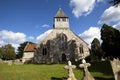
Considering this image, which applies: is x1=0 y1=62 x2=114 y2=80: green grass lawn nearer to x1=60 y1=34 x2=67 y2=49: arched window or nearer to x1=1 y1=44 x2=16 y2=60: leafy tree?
x1=60 y1=34 x2=67 y2=49: arched window

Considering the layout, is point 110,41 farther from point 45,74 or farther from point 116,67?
point 116,67

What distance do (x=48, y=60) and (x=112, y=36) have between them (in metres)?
21.3

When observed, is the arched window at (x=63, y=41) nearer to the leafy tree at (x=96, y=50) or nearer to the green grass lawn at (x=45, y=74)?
the leafy tree at (x=96, y=50)

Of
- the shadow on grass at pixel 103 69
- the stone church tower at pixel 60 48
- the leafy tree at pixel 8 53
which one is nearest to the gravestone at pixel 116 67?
the shadow on grass at pixel 103 69

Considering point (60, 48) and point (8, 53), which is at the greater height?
point (8, 53)

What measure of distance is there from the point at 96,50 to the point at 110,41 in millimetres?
13760

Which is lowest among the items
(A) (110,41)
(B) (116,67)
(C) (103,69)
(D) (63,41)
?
(C) (103,69)

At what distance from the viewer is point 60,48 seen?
185 ft

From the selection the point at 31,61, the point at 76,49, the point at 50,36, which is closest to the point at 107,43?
the point at 76,49

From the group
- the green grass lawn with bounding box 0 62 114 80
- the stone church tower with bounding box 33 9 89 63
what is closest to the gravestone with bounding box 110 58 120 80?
the green grass lawn with bounding box 0 62 114 80

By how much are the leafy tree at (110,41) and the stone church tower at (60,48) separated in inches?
549

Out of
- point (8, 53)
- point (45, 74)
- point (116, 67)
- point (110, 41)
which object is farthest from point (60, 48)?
point (8, 53)

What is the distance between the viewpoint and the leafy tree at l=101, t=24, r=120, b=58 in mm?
38625

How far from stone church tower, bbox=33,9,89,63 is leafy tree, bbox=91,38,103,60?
2144 mm
